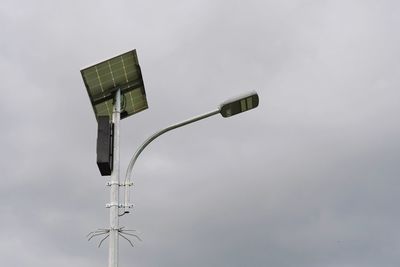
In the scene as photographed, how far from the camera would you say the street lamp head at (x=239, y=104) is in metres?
9.95

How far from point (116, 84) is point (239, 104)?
215 centimetres

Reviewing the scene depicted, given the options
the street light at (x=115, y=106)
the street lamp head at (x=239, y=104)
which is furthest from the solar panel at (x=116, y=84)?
the street lamp head at (x=239, y=104)

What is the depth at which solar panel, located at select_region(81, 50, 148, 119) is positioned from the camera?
32.3 ft

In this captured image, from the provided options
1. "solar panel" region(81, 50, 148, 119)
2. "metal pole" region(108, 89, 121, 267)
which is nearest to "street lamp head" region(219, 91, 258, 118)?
"solar panel" region(81, 50, 148, 119)

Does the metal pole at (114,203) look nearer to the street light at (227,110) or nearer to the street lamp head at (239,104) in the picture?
the street light at (227,110)

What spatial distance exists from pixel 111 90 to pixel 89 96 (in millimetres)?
403

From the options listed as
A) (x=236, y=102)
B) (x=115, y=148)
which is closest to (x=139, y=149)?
(x=115, y=148)

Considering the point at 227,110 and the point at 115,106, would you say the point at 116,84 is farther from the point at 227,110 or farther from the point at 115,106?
the point at 227,110

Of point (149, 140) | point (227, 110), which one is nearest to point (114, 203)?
point (149, 140)

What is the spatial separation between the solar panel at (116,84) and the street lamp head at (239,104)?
1.49 meters

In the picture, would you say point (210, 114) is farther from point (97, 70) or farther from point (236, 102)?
point (97, 70)

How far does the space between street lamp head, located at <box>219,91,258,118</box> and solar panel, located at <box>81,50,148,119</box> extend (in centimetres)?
149

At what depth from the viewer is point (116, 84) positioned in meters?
10.2

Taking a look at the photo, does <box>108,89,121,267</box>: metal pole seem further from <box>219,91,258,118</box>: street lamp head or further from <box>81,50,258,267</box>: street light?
<box>219,91,258,118</box>: street lamp head
